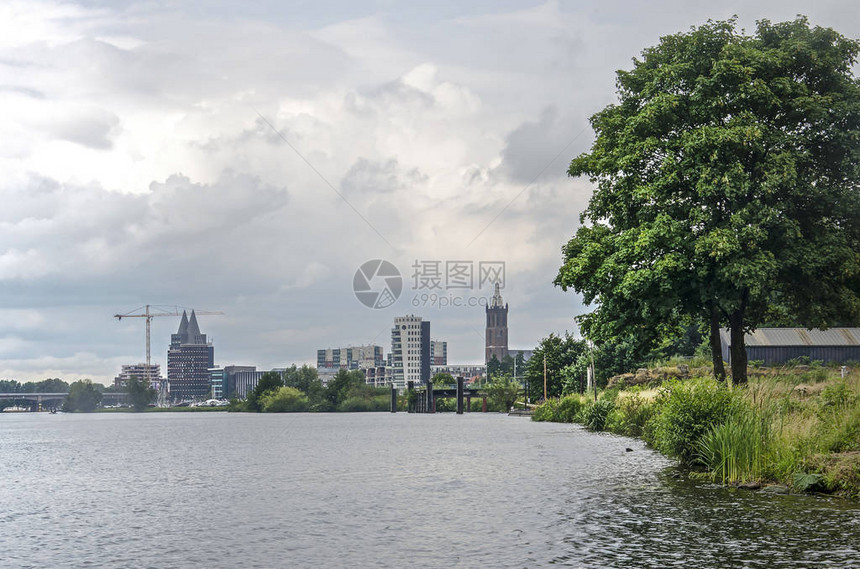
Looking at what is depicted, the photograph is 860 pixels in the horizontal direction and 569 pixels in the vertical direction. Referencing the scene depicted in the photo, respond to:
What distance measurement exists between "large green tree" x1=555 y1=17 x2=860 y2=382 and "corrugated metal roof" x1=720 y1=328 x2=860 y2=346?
39297mm

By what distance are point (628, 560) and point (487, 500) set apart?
12.1m

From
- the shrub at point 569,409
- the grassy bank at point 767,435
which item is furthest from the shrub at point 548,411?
the grassy bank at point 767,435

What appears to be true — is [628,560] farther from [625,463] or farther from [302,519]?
[625,463]

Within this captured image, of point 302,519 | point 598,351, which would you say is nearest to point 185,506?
point 302,519

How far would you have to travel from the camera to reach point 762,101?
146 ft

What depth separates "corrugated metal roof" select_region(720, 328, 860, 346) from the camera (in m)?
86.4

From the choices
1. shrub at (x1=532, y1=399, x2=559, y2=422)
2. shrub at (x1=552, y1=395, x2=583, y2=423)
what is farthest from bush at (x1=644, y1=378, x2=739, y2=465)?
shrub at (x1=532, y1=399, x2=559, y2=422)

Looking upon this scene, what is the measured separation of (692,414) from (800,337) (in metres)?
59.5

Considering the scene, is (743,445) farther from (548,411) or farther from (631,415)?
(548,411)

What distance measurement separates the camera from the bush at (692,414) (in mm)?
33312

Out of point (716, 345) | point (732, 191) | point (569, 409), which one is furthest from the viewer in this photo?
point (569, 409)

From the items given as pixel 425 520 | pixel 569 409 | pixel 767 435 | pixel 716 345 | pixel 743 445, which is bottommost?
pixel 569 409

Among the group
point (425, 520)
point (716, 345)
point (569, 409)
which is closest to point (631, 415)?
point (716, 345)

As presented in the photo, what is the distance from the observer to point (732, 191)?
42.3 m
